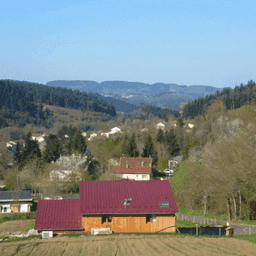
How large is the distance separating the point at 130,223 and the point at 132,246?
5.03 meters

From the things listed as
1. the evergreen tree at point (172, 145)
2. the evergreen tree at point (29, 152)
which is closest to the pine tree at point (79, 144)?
the evergreen tree at point (29, 152)

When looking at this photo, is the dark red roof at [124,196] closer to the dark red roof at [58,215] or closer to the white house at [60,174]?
the dark red roof at [58,215]

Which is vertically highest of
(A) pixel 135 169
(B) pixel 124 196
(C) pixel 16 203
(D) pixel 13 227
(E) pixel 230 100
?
(E) pixel 230 100

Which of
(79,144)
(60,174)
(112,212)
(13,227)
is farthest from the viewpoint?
(79,144)

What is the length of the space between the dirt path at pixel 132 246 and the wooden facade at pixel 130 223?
8.10ft

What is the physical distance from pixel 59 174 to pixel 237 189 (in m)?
35.6

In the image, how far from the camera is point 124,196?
24.1 m

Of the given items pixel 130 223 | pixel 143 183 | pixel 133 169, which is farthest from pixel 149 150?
pixel 130 223

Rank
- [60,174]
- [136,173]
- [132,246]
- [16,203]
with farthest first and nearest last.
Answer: [136,173], [60,174], [16,203], [132,246]

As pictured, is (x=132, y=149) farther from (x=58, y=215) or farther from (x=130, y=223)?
(x=130, y=223)

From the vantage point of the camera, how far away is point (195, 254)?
646 inches

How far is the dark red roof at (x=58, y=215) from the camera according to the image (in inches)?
890

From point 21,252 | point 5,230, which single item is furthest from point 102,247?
point 5,230

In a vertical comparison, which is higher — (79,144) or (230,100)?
(230,100)
